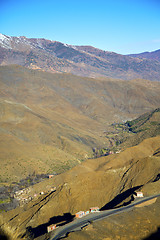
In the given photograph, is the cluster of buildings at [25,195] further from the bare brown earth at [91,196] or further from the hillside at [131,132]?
the hillside at [131,132]

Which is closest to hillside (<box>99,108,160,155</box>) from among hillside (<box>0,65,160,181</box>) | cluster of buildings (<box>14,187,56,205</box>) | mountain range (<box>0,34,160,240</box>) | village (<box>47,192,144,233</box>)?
mountain range (<box>0,34,160,240</box>)

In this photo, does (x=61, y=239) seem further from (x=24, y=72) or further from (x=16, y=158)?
(x=24, y=72)

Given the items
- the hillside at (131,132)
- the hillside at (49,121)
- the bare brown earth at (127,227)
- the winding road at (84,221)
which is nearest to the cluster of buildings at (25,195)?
the hillside at (49,121)

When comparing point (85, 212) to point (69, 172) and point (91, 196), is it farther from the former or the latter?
point (69, 172)

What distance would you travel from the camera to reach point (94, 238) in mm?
26844

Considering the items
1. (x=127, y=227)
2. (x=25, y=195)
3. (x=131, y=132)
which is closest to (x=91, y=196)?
(x=127, y=227)

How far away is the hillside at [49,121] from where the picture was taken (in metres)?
75.8

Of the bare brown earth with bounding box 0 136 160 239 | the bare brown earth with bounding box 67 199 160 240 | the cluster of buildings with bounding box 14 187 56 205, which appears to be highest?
the bare brown earth with bounding box 67 199 160 240

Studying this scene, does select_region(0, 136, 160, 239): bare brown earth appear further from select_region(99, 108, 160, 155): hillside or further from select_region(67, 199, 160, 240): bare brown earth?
select_region(99, 108, 160, 155): hillside

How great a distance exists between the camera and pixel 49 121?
369ft

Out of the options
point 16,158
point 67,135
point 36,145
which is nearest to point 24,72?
point 67,135

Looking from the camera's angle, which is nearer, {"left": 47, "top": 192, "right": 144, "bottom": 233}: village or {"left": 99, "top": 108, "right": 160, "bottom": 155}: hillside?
{"left": 47, "top": 192, "right": 144, "bottom": 233}: village

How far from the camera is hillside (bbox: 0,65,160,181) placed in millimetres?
75812

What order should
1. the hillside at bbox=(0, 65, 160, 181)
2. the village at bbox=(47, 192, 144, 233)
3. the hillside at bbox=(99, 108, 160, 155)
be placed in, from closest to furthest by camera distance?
the village at bbox=(47, 192, 144, 233) < the hillside at bbox=(0, 65, 160, 181) < the hillside at bbox=(99, 108, 160, 155)
